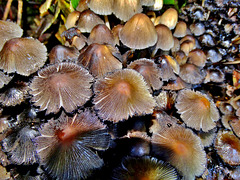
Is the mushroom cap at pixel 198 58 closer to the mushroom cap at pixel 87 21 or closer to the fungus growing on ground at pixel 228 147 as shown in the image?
the fungus growing on ground at pixel 228 147

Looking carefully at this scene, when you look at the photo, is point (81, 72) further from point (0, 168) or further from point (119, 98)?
point (0, 168)

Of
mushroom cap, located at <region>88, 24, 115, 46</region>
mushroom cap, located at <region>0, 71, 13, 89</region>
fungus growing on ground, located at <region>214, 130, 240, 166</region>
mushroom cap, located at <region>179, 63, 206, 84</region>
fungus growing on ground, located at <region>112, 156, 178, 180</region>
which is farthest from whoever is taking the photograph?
mushroom cap, located at <region>179, 63, 206, 84</region>

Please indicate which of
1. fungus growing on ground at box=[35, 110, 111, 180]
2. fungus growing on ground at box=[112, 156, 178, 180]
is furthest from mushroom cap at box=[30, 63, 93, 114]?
fungus growing on ground at box=[112, 156, 178, 180]

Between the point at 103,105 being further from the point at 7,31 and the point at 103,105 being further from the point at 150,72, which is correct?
the point at 7,31

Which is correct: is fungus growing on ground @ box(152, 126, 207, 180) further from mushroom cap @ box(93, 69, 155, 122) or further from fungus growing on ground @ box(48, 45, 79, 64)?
fungus growing on ground @ box(48, 45, 79, 64)

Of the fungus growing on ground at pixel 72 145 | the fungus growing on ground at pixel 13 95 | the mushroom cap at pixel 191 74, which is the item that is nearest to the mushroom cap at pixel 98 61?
the fungus growing on ground at pixel 72 145

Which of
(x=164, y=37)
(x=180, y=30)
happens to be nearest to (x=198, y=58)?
(x=180, y=30)
